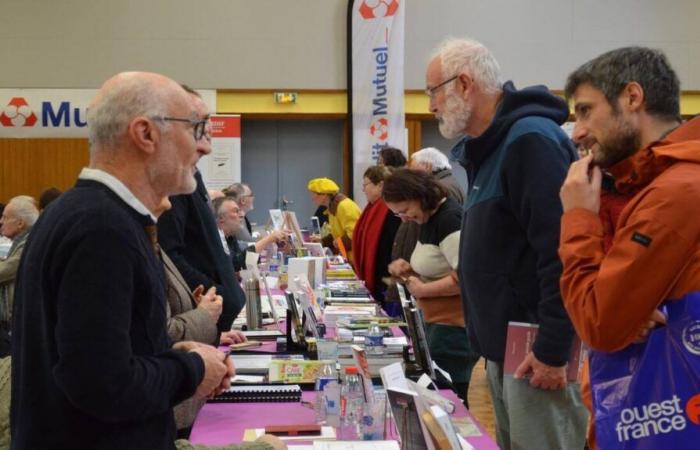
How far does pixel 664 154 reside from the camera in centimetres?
139

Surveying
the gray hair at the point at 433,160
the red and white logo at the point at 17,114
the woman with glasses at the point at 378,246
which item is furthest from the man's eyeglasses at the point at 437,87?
the red and white logo at the point at 17,114

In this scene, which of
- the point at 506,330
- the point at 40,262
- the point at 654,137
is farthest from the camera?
the point at 506,330

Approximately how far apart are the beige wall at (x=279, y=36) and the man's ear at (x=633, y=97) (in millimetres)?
8396

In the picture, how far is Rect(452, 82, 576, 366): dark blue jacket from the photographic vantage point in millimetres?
1942

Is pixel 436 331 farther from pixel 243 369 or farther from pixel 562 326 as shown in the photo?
pixel 562 326

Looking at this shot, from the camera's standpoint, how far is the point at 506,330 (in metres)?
2.08

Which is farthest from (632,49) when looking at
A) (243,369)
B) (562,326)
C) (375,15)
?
(375,15)

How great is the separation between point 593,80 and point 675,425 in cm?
67

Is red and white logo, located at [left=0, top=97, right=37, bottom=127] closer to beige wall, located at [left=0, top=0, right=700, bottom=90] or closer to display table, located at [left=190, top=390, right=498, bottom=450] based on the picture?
beige wall, located at [left=0, top=0, right=700, bottom=90]

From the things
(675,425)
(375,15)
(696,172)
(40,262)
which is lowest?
(675,425)

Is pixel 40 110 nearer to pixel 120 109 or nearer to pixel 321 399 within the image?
pixel 321 399

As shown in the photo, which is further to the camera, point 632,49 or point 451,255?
point 451,255

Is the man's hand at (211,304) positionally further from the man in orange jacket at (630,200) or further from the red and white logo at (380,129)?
the red and white logo at (380,129)

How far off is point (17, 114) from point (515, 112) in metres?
8.73
